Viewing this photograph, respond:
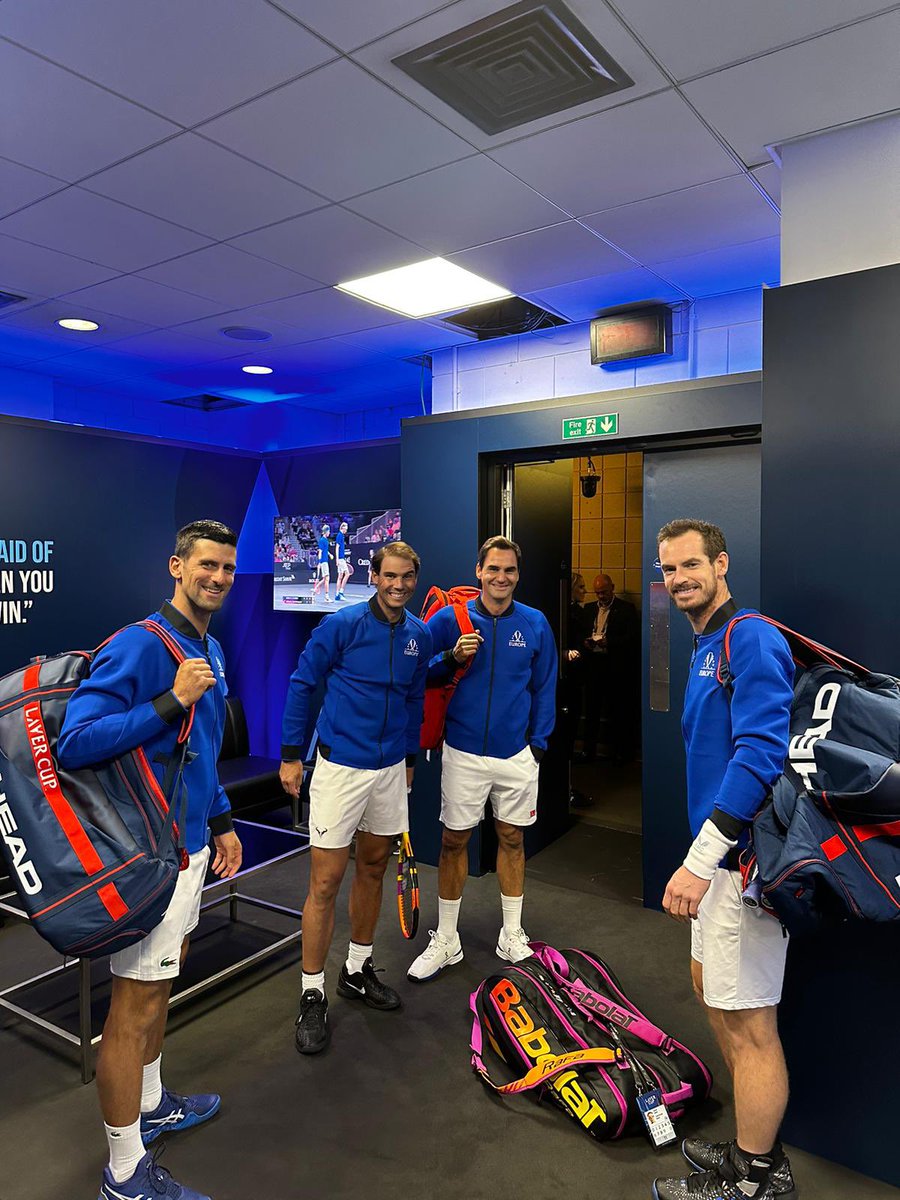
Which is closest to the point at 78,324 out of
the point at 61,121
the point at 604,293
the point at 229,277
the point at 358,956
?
the point at 229,277

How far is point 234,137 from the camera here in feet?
7.61

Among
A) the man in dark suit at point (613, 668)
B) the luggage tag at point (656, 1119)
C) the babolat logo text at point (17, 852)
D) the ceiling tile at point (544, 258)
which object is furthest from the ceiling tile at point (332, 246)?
the man in dark suit at point (613, 668)

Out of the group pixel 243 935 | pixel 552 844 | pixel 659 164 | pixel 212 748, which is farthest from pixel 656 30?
pixel 552 844

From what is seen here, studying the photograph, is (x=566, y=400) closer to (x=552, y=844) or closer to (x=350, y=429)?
(x=552, y=844)

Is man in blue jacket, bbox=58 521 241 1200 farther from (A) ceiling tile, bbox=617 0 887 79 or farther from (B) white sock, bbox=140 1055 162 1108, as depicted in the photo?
(A) ceiling tile, bbox=617 0 887 79

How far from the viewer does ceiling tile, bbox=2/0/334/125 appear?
1784mm

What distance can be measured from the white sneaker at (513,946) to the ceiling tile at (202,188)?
9.45ft

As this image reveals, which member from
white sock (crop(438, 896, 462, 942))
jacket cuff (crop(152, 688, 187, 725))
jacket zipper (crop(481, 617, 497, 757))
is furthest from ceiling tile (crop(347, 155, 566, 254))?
white sock (crop(438, 896, 462, 942))

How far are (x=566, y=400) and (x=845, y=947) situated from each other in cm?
263

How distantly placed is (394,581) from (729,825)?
146 cm

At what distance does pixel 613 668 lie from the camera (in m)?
6.36

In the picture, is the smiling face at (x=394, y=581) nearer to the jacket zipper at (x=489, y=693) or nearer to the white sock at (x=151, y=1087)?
the jacket zipper at (x=489, y=693)

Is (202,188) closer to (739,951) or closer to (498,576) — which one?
(498,576)

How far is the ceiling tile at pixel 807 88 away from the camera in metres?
1.92
